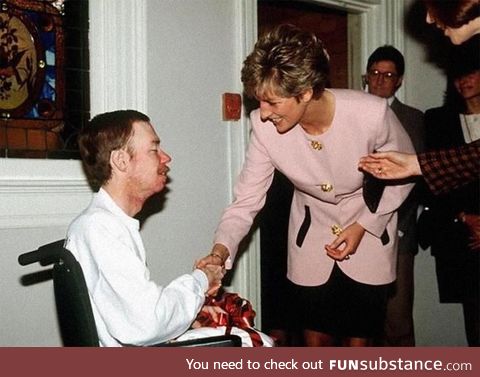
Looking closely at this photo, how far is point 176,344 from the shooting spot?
147cm

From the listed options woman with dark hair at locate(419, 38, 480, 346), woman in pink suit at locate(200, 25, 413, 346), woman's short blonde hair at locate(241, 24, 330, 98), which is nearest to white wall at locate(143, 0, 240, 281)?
woman in pink suit at locate(200, 25, 413, 346)

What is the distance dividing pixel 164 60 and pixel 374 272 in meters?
1.36

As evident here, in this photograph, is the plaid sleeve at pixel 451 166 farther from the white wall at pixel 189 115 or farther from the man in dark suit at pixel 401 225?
the man in dark suit at pixel 401 225

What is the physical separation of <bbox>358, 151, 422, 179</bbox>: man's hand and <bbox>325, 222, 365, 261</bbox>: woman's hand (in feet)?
0.82

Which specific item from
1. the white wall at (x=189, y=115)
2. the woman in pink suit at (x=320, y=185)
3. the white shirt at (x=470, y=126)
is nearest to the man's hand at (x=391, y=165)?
the woman in pink suit at (x=320, y=185)

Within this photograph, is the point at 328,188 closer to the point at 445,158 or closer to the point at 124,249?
the point at 445,158

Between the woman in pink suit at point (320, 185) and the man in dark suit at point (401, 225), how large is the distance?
3.83ft

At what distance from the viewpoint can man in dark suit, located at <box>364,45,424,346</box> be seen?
11.0 feet

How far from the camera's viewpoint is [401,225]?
332cm

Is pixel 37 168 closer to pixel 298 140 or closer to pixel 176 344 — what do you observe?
pixel 298 140

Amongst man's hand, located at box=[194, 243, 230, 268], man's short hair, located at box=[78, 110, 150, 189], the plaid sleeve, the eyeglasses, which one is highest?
the eyeglasses

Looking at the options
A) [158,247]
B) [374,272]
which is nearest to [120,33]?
[158,247]

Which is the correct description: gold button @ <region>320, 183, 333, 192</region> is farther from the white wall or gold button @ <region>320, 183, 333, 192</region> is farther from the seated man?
the white wall

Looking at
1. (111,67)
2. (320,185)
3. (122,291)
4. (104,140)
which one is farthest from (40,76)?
(122,291)
